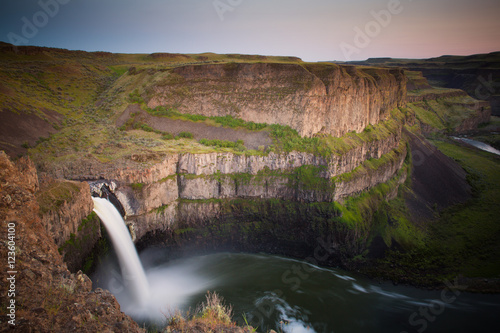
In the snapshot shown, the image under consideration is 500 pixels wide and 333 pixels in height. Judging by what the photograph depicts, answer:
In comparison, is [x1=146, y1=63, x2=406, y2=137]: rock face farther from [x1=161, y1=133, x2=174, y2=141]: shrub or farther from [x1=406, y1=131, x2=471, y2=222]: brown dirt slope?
[x1=406, y1=131, x2=471, y2=222]: brown dirt slope

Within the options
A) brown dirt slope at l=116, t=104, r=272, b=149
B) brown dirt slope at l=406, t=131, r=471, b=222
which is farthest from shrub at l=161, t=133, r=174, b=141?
brown dirt slope at l=406, t=131, r=471, b=222

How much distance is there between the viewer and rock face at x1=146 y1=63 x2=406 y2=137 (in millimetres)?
36094

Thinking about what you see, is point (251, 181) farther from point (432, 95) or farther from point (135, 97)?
point (432, 95)

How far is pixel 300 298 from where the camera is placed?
23.4 metres

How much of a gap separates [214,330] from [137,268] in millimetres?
15656

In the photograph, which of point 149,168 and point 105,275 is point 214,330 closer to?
point 105,275

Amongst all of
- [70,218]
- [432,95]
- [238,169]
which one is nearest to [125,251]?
[70,218]

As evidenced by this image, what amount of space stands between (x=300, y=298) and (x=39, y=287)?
18.8 m

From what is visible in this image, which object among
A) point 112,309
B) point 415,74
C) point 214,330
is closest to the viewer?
point 112,309

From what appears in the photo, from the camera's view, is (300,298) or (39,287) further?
(300,298)

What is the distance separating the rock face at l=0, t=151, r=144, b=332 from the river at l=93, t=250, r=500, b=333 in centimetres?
1013

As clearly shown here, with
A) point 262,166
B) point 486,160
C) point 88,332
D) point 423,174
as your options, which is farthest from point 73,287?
point 486,160

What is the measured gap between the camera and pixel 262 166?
32219 millimetres

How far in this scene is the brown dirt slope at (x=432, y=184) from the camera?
3641 cm
